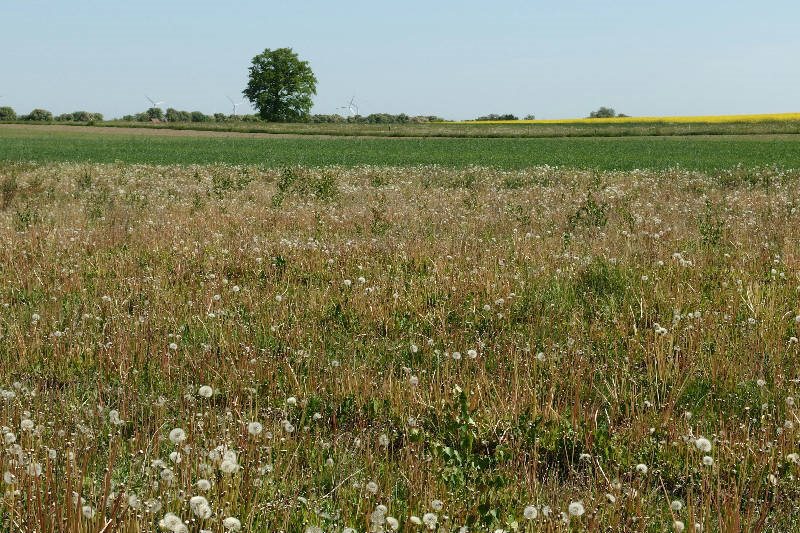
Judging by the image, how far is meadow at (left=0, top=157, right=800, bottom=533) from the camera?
11.7 ft

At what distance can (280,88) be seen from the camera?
11462cm

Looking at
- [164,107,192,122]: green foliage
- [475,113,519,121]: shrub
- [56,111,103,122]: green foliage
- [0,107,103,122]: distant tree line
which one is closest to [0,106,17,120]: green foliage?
[0,107,103,122]: distant tree line

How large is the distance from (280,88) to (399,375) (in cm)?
11417

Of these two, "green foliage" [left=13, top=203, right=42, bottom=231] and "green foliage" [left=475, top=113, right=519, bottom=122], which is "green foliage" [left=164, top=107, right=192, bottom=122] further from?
"green foliage" [left=13, top=203, right=42, bottom=231]

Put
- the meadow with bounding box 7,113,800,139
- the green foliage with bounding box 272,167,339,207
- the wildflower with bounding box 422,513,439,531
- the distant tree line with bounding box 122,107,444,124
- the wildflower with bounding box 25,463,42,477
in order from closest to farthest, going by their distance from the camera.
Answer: the wildflower with bounding box 422,513,439,531, the wildflower with bounding box 25,463,42,477, the green foliage with bounding box 272,167,339,207, the meadow with bounding box 7,113,800,139, the distant tree line with bounding box 122,107,444,124

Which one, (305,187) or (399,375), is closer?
(399,375)

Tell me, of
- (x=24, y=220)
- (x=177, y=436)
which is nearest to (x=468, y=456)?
(x=177, y=436)

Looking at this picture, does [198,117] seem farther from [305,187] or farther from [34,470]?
[34,470]

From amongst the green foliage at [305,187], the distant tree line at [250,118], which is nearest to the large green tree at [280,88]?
the distant tree line at [250,118]

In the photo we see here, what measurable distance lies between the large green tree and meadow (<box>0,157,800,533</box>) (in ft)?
344

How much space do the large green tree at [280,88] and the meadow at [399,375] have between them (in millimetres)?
104709

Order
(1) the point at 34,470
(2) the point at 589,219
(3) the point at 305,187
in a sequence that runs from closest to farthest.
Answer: (1) the point at 34,470, (2) the point at 589,219, (3) the point at 305,187

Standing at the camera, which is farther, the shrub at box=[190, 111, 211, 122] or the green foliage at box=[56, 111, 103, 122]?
the shrub at box=[190, 111, 211, 122]

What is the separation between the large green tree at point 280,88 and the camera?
114 m
